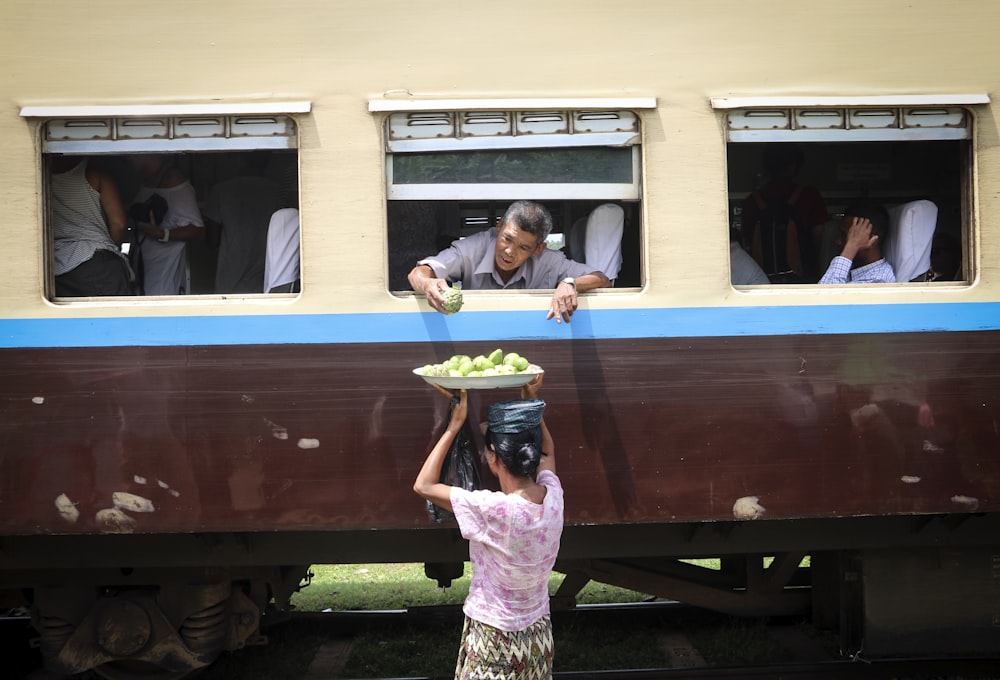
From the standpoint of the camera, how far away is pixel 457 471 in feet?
11.4

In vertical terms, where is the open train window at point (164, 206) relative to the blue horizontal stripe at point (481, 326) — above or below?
above

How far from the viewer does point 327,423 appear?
3801 mm

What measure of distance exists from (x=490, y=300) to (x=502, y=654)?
142 centimetres

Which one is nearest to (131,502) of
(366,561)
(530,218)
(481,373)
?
(366,561)

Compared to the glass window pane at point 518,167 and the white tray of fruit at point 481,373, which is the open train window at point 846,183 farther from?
the white tray of fruit at point 481,373

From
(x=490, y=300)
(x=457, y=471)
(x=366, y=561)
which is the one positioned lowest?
(x=366, y=561)

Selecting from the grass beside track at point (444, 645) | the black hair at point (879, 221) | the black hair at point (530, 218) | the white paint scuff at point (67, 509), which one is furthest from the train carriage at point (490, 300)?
the grass beside track at point (444, 645)

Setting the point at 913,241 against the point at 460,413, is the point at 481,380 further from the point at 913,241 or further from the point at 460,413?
the point at 913,241

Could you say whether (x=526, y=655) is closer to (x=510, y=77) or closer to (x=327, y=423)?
(x=327, y=423)

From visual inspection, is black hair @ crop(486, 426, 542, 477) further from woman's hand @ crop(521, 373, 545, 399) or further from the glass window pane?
the glass window pane

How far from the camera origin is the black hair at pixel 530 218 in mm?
3842

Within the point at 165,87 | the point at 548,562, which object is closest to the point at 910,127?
the point at 548,562

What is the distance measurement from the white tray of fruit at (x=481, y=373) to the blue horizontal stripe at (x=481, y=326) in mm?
418

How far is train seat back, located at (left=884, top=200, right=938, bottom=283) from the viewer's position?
4168 millimetres
